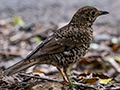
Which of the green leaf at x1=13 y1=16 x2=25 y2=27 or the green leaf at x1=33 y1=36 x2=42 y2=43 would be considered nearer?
the green leaf at x1=33 y1=36 x2=42 y2=43

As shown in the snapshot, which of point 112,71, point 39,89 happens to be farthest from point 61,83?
point 112,71

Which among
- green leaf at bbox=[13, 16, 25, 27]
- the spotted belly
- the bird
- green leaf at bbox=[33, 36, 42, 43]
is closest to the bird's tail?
the bird

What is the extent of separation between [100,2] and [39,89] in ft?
25.5

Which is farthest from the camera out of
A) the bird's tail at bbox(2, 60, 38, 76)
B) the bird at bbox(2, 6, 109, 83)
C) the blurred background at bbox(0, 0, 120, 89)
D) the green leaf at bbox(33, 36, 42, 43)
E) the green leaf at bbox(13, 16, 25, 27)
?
the green leaf at bbox(13, 16, 25, 27)

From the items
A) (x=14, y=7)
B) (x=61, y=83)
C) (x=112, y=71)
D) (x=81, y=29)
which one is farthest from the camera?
(x=14, y=7)

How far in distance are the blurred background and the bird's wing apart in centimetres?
123

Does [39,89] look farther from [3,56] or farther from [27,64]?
[3,56]

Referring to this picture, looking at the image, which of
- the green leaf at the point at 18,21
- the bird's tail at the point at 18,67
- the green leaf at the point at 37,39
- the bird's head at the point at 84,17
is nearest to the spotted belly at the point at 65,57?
the bird's tail at the point at 18,67

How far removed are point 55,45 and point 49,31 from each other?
11.9 feet

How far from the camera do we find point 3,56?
622cm

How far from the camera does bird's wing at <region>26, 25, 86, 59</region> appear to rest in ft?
12.8

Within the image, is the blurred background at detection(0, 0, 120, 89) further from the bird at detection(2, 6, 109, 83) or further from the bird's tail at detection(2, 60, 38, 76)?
the bird's tail at detection(2, 60, 38, 76)

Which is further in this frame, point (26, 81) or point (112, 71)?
point (112, 71)

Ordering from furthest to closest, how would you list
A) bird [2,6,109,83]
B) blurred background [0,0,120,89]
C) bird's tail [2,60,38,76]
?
blurred background [0,0,120,89]
bird [2,6,109,83]
bird's tail [2,60,38,76]
